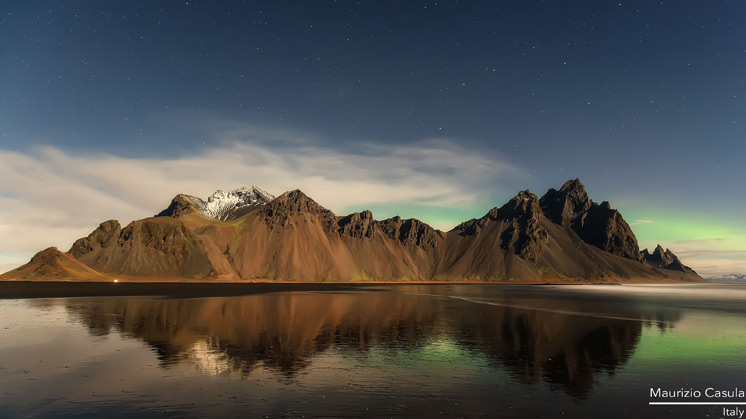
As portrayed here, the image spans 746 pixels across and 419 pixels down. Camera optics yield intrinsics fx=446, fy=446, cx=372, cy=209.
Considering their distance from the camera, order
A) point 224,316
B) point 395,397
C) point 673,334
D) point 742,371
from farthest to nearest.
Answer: point 224,316
point 673,334
point 742,371
point 395,397

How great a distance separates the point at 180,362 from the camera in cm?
2880

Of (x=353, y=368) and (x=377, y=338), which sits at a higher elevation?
(x=353, y=368)

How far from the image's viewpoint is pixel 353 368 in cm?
2709

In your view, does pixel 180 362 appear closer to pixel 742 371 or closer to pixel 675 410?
pixel 675 410

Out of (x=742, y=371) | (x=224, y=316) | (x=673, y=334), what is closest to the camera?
(x=742, y=371)

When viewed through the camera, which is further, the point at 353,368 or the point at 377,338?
the point at 377,338

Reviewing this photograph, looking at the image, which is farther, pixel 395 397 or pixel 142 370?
pixel 142 370

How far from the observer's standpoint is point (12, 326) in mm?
46094

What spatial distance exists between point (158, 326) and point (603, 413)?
4306 cm

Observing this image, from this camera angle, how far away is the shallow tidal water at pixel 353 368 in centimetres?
1942

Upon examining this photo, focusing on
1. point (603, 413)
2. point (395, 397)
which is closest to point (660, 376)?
point (603, 413)

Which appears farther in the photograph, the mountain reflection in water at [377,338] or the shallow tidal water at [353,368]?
the mountain reflection in water at [377,338]

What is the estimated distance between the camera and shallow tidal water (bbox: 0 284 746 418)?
19422 mm

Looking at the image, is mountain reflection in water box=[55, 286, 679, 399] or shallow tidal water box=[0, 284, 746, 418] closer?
shallow tidal water box=[0, 284, 746, 418]
